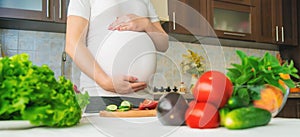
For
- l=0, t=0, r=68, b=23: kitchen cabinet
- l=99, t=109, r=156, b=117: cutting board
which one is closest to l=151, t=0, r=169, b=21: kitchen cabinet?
l=0, t=0, r=68, b=23: kitchen cabinet

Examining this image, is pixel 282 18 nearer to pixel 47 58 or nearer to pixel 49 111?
pixel 47 58

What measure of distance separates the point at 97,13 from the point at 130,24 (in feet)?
0.42

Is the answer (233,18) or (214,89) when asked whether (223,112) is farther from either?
(233,18)

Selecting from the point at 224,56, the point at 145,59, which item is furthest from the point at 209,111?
the point at 224,56

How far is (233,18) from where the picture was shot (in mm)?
2873

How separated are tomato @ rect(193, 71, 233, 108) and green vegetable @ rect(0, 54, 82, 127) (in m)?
0.20

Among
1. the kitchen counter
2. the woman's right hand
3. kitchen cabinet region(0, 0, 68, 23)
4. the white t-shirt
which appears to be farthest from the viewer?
kitchen cabinet region(0, 0, 68, 23)

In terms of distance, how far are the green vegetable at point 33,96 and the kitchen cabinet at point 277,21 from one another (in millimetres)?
2567

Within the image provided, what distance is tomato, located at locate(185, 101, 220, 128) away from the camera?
0.56 meters

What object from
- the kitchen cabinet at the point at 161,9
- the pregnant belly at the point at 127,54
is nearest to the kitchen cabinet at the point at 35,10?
the kitchen cabinet at the point at 161,9

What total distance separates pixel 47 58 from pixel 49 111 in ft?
6.21

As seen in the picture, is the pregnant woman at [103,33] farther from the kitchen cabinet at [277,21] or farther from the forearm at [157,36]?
the kitchen cabinet at [277,21]

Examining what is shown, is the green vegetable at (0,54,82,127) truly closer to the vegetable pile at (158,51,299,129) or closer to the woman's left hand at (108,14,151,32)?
the vegetable pile at (158,51,299,129)

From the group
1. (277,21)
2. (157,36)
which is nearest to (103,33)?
(157,36)
